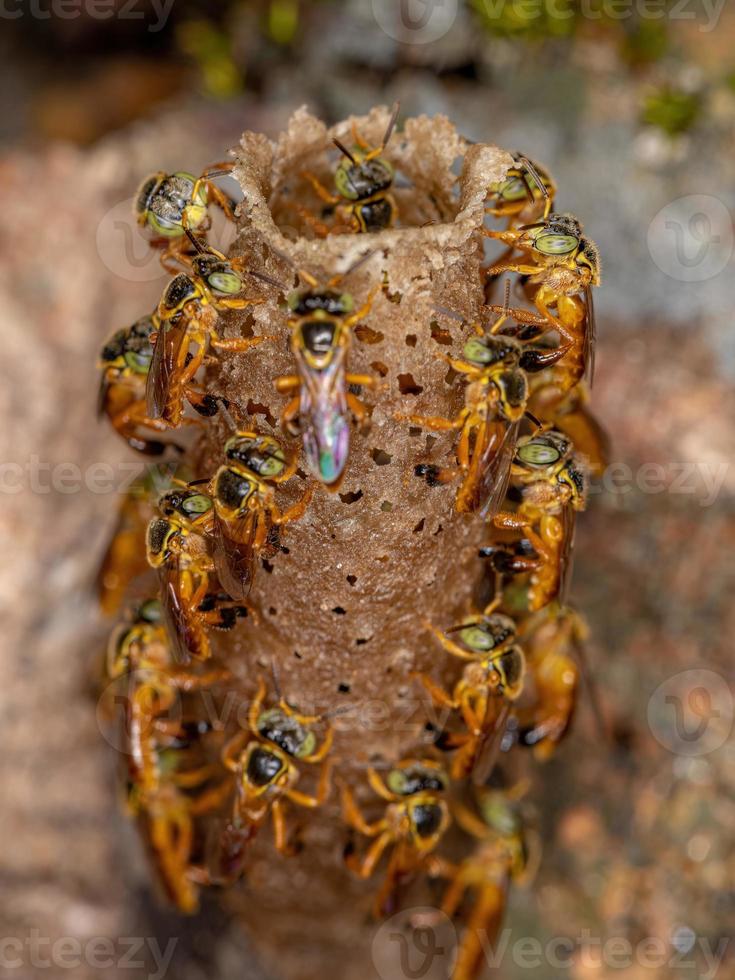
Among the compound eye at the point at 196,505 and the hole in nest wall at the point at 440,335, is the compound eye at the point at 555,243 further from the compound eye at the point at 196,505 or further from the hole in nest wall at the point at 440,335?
the compound eye at the point at 196,505

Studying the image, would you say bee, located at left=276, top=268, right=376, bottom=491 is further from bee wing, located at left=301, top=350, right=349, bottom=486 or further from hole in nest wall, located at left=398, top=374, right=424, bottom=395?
hole in nest wall, located at left=398, top=374, right=424, bottom=395

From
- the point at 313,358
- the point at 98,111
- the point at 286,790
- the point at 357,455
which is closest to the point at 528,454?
the point at 357,455

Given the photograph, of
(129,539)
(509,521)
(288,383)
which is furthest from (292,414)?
(129,539)

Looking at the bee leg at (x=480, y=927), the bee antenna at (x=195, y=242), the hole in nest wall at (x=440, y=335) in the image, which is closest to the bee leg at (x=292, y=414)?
the hole in nest wall at (x=440, y=335)

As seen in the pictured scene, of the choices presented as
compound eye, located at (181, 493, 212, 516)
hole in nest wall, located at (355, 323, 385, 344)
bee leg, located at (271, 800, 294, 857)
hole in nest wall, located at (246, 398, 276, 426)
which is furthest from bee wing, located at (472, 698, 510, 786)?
hole in nest wall, located at (355, 323, 385, 344)

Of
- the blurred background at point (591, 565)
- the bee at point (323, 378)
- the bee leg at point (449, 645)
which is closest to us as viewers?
the bee at point (323, 378)

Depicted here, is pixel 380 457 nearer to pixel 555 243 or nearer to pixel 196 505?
pixel 196 505
